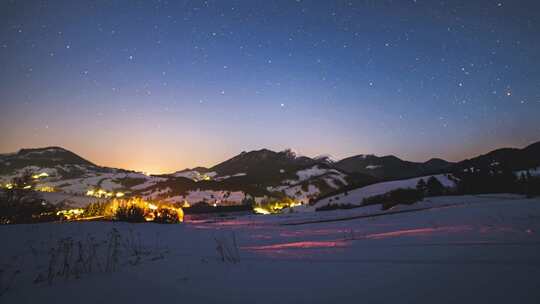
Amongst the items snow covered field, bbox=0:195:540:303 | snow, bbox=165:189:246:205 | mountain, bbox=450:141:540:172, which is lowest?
snow, bbox=165:189:246:205

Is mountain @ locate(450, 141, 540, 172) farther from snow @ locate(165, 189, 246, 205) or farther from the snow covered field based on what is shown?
snow @ locate(165, 189, 246, 205)

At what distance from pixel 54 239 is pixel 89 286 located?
271 inches

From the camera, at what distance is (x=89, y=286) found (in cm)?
371

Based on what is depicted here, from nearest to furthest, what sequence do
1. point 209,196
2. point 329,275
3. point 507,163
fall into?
1. point 329,275
2. point 507,163
3. point 209,196

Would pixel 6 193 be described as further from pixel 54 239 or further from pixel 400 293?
pixel 400 293

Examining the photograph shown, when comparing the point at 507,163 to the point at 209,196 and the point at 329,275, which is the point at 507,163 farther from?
the point at 209,196

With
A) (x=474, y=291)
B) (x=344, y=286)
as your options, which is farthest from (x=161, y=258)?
(x=474, y=291)

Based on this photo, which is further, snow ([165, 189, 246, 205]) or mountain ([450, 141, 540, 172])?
snow ([165, 189, 246, 205])

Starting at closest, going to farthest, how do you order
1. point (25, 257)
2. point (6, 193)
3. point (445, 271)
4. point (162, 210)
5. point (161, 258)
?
point (445, 271), point (161, 258), point (25, 257), point (162, 210), point (6, 193)

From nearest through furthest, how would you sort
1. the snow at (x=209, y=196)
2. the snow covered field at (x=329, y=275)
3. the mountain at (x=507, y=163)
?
1. the snow covered field at (x=329, y=275)
2. the mountain at (x=507, y=163)
3. the snow at (x=209, y=196)

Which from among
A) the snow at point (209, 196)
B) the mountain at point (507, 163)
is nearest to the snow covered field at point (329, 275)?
the mountain at point (507, 163)

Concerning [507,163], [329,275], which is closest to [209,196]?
[507,163]

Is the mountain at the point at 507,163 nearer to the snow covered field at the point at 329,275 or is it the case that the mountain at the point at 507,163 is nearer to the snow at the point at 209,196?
the snow covered field at the point at 329,275

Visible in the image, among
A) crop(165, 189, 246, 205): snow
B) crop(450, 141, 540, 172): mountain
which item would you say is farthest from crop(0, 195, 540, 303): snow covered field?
crop(165, 189, 246, 205): snow
